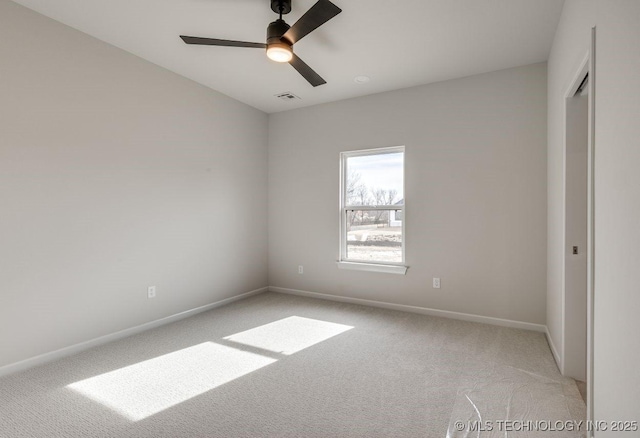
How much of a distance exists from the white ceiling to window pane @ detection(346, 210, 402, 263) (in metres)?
1.67

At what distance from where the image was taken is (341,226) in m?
4.55

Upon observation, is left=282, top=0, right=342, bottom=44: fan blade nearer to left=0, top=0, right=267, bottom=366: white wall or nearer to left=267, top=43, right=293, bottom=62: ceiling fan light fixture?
left=267, top=43, right=293, bottom=62: ceiling fan light fixture

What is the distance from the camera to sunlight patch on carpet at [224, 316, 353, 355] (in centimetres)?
302

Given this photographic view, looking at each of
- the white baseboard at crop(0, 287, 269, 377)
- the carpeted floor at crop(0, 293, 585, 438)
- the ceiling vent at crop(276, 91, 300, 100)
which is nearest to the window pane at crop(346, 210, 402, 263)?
the carpeted floor at crop(0, 293, 585, 438)

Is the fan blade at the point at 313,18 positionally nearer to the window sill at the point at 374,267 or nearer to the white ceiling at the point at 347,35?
the white ceiling at the point at 347,35

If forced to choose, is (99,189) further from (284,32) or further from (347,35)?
(347,35)

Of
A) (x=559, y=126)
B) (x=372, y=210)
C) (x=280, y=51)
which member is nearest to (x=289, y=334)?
(x=372, y=210)

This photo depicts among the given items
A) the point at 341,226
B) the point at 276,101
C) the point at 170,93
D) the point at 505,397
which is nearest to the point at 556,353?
the point at 505,397

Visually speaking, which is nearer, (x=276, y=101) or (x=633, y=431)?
(x=633, y=431)

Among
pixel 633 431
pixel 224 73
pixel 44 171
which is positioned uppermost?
pixel 224 73

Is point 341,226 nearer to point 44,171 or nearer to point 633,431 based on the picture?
point 44,171

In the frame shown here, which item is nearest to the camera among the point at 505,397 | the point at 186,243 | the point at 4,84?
the point at 505,397

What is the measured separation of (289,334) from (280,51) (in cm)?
259

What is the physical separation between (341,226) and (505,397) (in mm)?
2802
